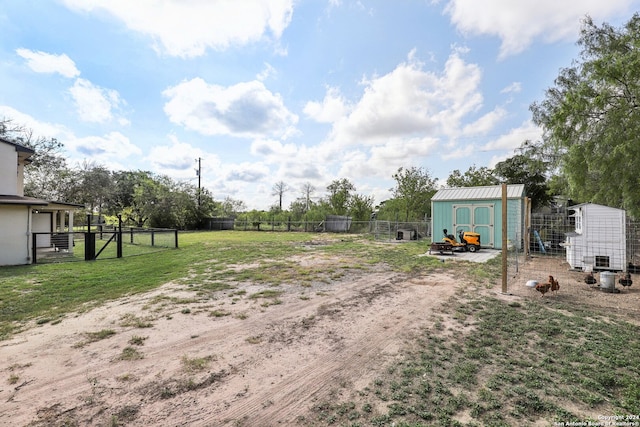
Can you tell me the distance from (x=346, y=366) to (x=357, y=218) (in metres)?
25.0

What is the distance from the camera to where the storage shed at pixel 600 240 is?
25.7ft

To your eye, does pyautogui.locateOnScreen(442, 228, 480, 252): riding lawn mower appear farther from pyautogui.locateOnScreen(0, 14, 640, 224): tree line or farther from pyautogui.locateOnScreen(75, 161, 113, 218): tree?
pyautogui.locateOnScreen(75, 161, 113, 218): tree

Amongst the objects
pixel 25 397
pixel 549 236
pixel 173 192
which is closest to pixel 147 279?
pixel 25 397

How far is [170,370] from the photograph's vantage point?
2.99 meters

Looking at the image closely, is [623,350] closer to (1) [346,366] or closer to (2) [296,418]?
(1) [346,366]

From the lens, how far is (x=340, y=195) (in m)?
29.2

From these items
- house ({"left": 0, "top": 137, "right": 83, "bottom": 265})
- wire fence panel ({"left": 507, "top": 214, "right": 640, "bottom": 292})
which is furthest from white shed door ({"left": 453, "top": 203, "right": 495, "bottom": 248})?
house ({"left": 0, "top": 137, "right": 83, "bottom": 265})

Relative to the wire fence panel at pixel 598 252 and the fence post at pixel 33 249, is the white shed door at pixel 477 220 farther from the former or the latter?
the fence post at pixel 33 249

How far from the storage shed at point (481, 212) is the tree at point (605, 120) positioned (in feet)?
9.38

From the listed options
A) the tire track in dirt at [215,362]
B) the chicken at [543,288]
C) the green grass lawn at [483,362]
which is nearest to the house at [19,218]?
the green grass lawn at [483,362]

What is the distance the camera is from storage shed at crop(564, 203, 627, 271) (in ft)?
25.7

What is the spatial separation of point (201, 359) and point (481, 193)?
15.1 metres

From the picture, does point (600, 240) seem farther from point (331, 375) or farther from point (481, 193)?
point (331, 375)

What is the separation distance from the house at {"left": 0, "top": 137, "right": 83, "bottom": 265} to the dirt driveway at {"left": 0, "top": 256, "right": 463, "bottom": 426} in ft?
25.7
